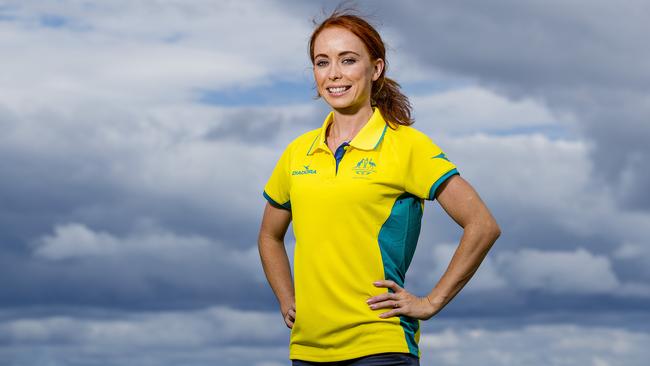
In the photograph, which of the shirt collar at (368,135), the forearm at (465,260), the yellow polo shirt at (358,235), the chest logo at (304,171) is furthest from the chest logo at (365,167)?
the forearm at (465,260)

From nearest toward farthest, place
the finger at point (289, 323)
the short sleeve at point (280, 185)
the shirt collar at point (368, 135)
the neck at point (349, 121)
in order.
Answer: the shirt collar at point (368, 135)
the neck at point (349, 121)
the finger at point (289, 323)
the short sleeve at point (280, 185)

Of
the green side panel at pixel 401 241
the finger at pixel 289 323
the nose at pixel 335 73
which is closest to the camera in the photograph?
the green side panel at pixel 401 241

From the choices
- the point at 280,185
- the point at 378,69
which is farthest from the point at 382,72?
the point at 280,185

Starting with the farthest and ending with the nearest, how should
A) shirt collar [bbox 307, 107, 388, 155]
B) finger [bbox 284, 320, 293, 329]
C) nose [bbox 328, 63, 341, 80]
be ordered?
finger [bbox 284, 320, 293, 329], nose [bbox 328, 63, 341, 80], shirt collar [bbox 307, 107, 388, 155]

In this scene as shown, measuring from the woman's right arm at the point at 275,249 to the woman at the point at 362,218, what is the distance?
450 mm

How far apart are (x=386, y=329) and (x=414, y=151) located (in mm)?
1176

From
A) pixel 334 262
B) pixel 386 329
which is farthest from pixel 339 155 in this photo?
pixel 386 329

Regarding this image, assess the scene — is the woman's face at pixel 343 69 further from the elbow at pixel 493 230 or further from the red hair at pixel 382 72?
the elbow at pixel 493 230

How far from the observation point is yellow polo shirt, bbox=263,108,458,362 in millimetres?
6754

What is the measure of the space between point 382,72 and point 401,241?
1255mm

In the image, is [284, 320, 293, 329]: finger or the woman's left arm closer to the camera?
the woman's left arm

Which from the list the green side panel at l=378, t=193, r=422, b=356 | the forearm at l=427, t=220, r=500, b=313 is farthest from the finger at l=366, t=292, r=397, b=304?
the forearm at l=427, t=220, r=500, b=313

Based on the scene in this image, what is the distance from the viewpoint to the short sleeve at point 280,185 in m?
7.57

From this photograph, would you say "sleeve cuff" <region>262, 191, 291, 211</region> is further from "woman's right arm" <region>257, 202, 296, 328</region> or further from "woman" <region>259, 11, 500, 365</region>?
"woman" <region>259, 11, 500, 365</region>
